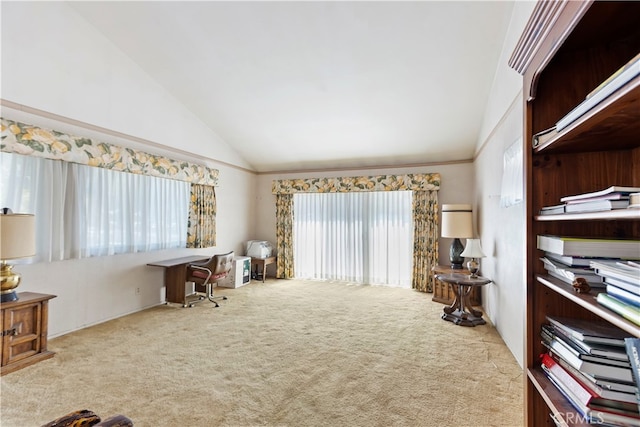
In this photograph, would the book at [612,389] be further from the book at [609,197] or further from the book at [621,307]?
the book at [609,197]

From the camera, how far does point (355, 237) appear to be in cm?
602

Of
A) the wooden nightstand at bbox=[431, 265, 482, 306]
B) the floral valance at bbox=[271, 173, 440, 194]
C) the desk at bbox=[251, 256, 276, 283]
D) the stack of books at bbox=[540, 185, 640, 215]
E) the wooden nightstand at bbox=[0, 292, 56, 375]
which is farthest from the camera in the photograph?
the desk at bbox=[251, 256, 276, 283]

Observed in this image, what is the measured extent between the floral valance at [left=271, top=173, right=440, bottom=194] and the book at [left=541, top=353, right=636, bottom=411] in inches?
176

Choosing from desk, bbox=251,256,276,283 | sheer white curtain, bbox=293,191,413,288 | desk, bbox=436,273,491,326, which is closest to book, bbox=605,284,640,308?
desk, bbox=436,273,491,326

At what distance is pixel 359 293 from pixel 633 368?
4367 millimetres

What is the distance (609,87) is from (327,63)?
3.15 m

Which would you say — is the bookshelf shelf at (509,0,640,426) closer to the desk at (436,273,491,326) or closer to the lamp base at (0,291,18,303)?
the desk at (436,273,491,326)

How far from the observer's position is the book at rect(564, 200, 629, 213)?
82 cm

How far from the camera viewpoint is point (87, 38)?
338cm

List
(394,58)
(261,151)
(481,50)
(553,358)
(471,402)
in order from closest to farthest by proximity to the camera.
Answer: (553,358), (471,402), (481,50), (394,58), (261,151)

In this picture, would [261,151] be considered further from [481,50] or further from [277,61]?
[481,50]

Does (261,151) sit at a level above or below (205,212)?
above

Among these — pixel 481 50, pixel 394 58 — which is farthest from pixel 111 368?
pixel 481 50

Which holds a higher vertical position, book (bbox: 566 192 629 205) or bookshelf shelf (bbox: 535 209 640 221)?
book (bbox: 566 192 629 205)
